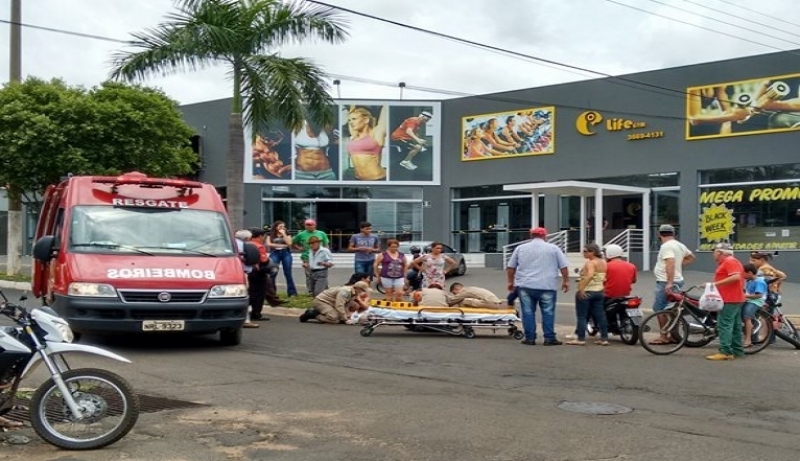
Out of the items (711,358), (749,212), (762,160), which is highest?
(762,160)

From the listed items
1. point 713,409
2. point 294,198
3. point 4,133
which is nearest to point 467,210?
point 294,198

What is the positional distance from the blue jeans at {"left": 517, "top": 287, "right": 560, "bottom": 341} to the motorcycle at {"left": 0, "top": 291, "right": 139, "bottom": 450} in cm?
723

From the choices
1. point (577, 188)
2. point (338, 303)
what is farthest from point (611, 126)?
point (338, 303)

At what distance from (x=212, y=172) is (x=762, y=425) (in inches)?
1297

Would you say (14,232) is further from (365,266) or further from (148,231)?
(148,231)

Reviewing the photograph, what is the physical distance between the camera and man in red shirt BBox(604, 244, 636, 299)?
12.5 meters

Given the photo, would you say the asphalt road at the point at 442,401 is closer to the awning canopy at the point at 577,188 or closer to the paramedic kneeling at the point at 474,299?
the paramedic kneeling at the point at 474,299

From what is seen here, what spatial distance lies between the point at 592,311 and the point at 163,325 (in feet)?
20.0

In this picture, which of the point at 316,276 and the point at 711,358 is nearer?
the point at 711,358

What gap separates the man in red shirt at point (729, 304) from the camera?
10.9 metres

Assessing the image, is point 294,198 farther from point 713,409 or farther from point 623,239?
point 713,409

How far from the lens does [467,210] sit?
118 feet

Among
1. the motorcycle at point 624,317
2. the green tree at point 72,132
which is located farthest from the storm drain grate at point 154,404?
the green tree at point 72,132

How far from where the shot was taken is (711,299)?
36.0ft
